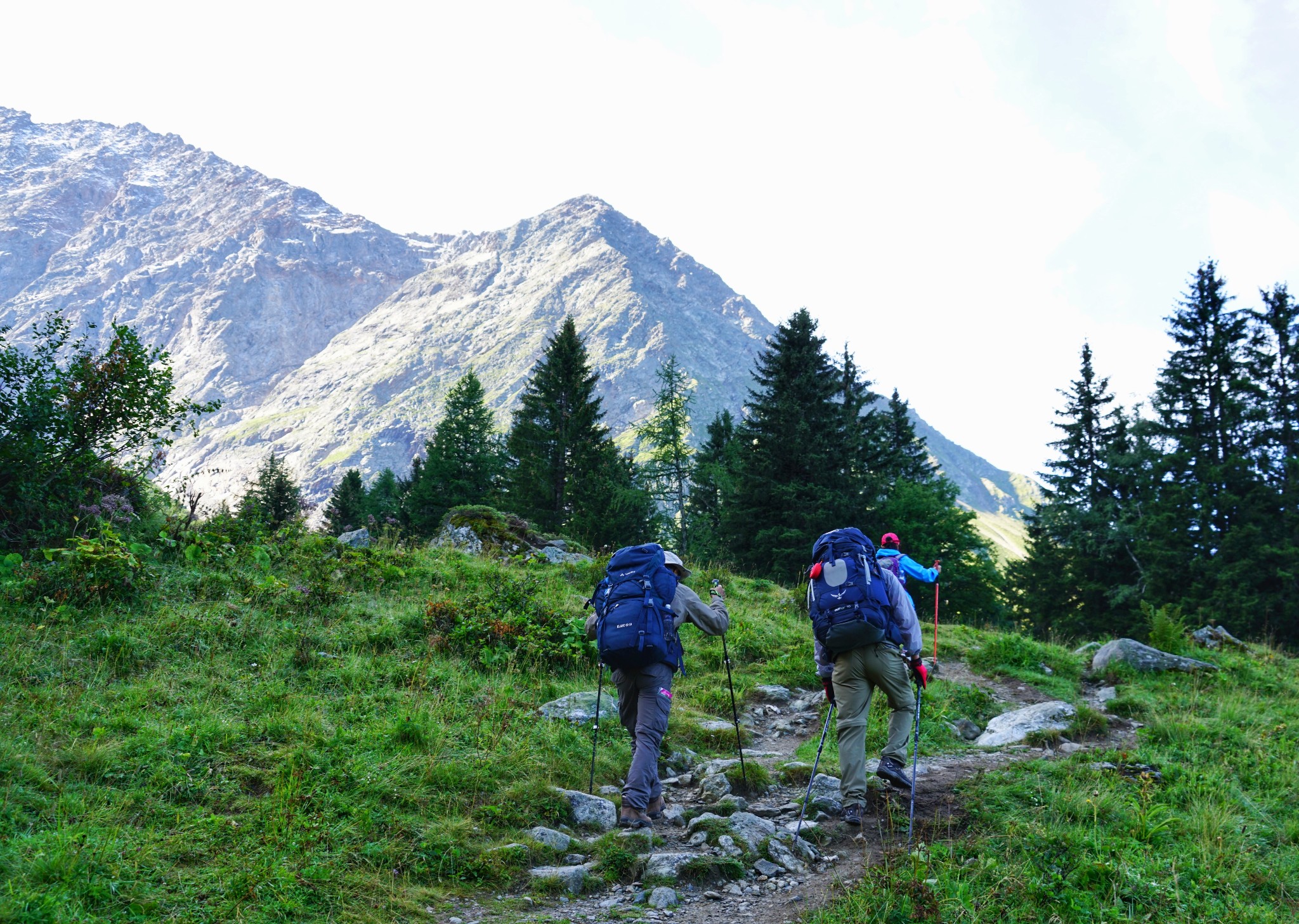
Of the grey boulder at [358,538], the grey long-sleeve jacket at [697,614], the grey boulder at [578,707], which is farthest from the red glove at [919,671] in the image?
the grey boulder at [358,538]

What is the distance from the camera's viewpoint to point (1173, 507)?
27.6 m

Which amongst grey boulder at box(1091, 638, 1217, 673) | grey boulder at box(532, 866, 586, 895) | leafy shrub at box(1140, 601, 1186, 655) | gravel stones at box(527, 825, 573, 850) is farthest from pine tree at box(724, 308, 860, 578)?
grey boulder at box(532, 866, 586, 895)

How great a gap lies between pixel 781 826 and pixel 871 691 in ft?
4.53

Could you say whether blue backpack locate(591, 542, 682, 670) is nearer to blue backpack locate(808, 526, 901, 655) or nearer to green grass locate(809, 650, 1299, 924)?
blue backpack locate(808, 526, 901, 655)

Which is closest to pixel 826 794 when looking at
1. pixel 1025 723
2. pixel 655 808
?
pixel 655 808

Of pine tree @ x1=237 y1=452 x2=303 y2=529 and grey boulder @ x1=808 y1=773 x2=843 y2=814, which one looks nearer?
grey boulder @ x1=808 y1=773 x2=843 y2=814

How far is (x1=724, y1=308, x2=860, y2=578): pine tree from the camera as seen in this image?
2869 cm

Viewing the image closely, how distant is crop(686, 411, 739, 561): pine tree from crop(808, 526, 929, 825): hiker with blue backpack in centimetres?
2283

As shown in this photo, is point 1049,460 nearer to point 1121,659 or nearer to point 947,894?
point 1121,659

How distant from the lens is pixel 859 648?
6.19 metres

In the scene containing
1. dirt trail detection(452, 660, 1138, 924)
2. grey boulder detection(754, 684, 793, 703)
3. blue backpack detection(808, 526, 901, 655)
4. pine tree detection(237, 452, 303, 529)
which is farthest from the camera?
pine tree detection(237, 452, 303, 529)

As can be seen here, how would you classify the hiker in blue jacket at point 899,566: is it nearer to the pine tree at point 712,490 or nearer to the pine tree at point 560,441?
the pine tree at point 712,490

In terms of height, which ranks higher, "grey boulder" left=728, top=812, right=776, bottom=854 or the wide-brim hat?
the wide-brim hat

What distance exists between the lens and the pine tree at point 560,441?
3522cm
